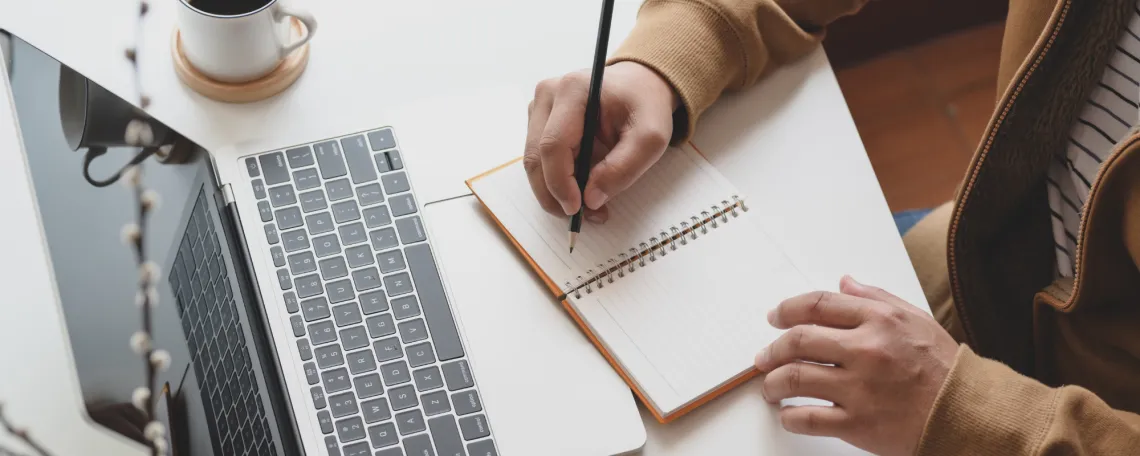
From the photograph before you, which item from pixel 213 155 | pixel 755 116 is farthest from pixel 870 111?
pixel 213 155

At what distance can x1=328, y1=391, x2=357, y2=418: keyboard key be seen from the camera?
0.75 metres

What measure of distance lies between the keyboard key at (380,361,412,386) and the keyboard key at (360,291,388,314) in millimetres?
48

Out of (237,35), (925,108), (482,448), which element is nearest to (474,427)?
(482,448)

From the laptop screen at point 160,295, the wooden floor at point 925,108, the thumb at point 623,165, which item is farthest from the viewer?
the wooden floor at point 925,108

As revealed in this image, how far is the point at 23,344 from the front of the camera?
0.75 metres

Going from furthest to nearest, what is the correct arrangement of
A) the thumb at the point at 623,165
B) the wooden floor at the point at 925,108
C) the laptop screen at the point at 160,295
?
the wooden floor at the point at 925,108 → the thumb at the point at 623,165 → the laptop screen at the point at 160,295

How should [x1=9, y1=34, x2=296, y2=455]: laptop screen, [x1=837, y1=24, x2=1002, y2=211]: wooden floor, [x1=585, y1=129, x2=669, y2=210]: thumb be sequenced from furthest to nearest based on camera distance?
[x1=837, y1=24, x2=1002, y2=211]: wooden floor → [x1=585, y1=129, x2=669, y2=210]: thumb → [x1=9, y1=34, x2=296, y2=455]: laptop screen

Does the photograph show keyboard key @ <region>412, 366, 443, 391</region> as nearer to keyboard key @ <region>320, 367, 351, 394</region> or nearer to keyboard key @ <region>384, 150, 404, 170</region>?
keyboard key @ <region>320, 367, 351, 394</region>

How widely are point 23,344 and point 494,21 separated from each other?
48 centimetres

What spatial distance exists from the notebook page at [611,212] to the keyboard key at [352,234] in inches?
3.9

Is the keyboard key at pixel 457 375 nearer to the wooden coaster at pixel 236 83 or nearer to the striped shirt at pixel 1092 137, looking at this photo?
the wooden coaster at pixel 236 83

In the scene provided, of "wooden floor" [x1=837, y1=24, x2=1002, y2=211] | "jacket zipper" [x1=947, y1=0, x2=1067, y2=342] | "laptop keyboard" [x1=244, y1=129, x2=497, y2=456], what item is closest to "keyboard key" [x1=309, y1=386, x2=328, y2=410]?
"laptop keyboard" [x1=244, y1=129, x2=497, y2=456]

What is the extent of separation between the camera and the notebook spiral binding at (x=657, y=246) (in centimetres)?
82

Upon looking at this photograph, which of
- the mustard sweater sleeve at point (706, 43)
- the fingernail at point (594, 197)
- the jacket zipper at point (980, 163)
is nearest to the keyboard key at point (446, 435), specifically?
the fingernail at point (594, 197)
